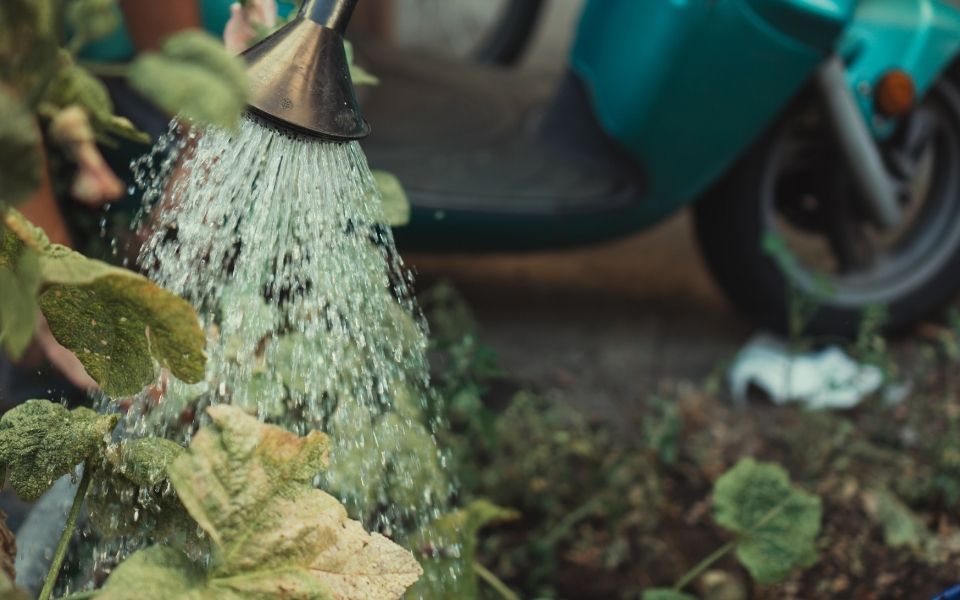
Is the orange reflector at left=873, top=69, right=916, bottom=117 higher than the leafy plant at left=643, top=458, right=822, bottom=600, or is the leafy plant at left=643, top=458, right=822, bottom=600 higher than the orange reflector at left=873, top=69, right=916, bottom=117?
the orange reflector at left=873, top=69, right=916, bottom=117

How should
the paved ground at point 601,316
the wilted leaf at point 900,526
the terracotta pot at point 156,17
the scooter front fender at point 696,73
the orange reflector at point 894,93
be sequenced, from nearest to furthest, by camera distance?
the wilted leaf at point 900,526 < the terracotta pot at point 156,17 < the scooter front fender at point 696,73 < the orange reflector at point 894,93 < the paved ground at point 601,316

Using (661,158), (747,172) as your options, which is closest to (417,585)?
(661,158)

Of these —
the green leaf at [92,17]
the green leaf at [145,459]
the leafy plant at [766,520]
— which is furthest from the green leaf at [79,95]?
the leafy plant at [766,520]

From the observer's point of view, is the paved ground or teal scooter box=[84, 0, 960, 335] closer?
teal scooter box=[84, 0, 960, 335]

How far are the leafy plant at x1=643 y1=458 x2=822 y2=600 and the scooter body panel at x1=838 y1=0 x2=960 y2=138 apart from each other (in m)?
1.19

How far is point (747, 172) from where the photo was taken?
2.38 meters

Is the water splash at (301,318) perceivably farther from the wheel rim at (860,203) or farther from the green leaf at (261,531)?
the wheel rim at (860,203)

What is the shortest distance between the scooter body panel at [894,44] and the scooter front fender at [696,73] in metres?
0.19

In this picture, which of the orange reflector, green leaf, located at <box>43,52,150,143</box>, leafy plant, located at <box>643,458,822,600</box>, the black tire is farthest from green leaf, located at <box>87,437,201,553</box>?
the orange reflector

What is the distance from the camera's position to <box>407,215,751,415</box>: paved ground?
250 centimetres

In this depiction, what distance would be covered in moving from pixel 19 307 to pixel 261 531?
0.84 feet

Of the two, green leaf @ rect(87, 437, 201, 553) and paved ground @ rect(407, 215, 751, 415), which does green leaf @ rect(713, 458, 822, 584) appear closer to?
green leaf @ rect(87, 437, 201, 553)

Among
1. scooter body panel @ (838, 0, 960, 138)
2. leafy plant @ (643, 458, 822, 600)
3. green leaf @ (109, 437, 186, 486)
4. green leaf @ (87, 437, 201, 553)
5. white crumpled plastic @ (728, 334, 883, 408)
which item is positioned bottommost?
white crumpled plastic @ (728, 334, 883, 408)

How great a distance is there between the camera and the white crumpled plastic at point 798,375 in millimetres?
2260
